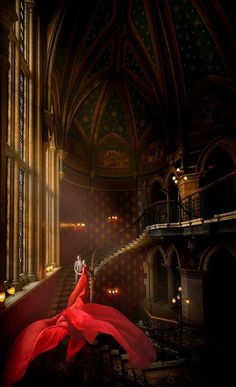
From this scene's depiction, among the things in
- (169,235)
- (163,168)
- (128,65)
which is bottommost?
(169,235)

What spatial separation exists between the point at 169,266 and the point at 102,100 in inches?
427

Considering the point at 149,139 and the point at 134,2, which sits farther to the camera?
the point at 149,139

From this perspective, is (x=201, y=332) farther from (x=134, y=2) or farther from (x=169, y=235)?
(x=134, y=2)

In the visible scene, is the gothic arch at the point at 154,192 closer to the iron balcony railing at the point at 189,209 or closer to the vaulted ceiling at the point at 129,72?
the vaulted ceiling at the point at 129,72

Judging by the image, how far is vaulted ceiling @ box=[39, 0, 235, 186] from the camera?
11489mm

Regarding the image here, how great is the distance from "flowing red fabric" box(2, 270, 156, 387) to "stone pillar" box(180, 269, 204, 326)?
19.7 feet

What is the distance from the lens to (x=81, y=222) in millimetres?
16203

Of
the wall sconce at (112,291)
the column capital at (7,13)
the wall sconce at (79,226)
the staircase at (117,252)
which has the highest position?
the column capital at (7,13)

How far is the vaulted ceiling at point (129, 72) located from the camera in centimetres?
1149

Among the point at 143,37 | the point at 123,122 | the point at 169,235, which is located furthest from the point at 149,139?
the point at 169,235

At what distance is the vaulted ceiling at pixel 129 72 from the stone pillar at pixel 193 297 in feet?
20.1

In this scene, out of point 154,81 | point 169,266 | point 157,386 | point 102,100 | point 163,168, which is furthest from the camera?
point 102,100

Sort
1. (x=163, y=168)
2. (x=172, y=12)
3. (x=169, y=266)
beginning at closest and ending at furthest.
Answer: (x=172, y=12) → (x=169, y=266) → (x=163, y=168)

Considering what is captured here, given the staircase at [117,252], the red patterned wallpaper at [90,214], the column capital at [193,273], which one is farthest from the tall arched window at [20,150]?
the red patterned wallpaper at [90,214]
